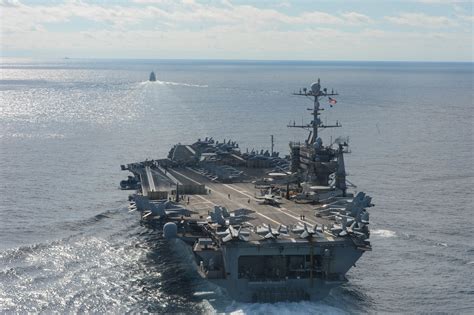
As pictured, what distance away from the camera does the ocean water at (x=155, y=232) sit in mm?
31250

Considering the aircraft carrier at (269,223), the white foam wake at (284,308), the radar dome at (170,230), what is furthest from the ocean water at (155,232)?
the radar dome at (170,230)

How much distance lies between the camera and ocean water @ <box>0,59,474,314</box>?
3125 cm

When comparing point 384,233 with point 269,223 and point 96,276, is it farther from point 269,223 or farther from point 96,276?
point 96,276

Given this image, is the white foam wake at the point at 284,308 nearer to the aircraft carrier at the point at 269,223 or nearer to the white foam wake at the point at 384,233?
the aircraft carrier at the point at 269,223

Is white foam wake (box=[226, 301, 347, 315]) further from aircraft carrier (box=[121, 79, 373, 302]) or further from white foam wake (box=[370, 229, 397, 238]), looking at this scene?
white foam wake (box=[370, 229, 397, 238])

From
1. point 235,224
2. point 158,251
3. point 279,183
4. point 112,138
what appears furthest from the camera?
point 112,138

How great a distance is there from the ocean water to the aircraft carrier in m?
1.19

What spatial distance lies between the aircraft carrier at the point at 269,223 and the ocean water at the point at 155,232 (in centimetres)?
119

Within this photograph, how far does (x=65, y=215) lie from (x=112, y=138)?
38.7 metres

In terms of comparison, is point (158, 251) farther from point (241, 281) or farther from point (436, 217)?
point (436, 217)

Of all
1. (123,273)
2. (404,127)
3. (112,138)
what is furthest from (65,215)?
(404,127)

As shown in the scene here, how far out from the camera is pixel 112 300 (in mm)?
30422

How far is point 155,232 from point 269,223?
10.8 metres

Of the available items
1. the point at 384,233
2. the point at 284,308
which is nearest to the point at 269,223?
the point at 284,308
